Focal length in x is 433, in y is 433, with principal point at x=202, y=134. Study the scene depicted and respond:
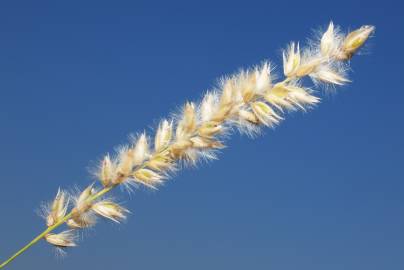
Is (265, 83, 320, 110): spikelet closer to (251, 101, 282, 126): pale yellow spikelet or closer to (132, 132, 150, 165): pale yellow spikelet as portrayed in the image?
(251, 101, 282, 126): pale yellow spikelet

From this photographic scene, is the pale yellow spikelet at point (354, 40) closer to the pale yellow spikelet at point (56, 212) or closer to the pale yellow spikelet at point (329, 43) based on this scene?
the pale yellow spikelet at point (329, 43)

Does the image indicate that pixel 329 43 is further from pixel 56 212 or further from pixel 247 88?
pixel 56 212

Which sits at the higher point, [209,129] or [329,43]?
[329,43]

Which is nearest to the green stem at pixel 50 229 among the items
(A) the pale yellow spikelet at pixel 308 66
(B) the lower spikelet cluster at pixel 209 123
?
(B) the lower spikelet cluster at pixel 209 123

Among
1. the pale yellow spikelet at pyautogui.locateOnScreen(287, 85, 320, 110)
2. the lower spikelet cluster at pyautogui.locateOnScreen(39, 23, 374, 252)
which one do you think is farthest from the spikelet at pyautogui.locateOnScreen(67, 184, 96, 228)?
the pale yellow spikelet at pyautogui.locateOnScreen(287, 85, 320, 110)

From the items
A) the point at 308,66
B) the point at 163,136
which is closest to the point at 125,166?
the point at 163,136

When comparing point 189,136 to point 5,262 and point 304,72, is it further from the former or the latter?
point 5,262

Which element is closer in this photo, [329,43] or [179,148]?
[179,148]
